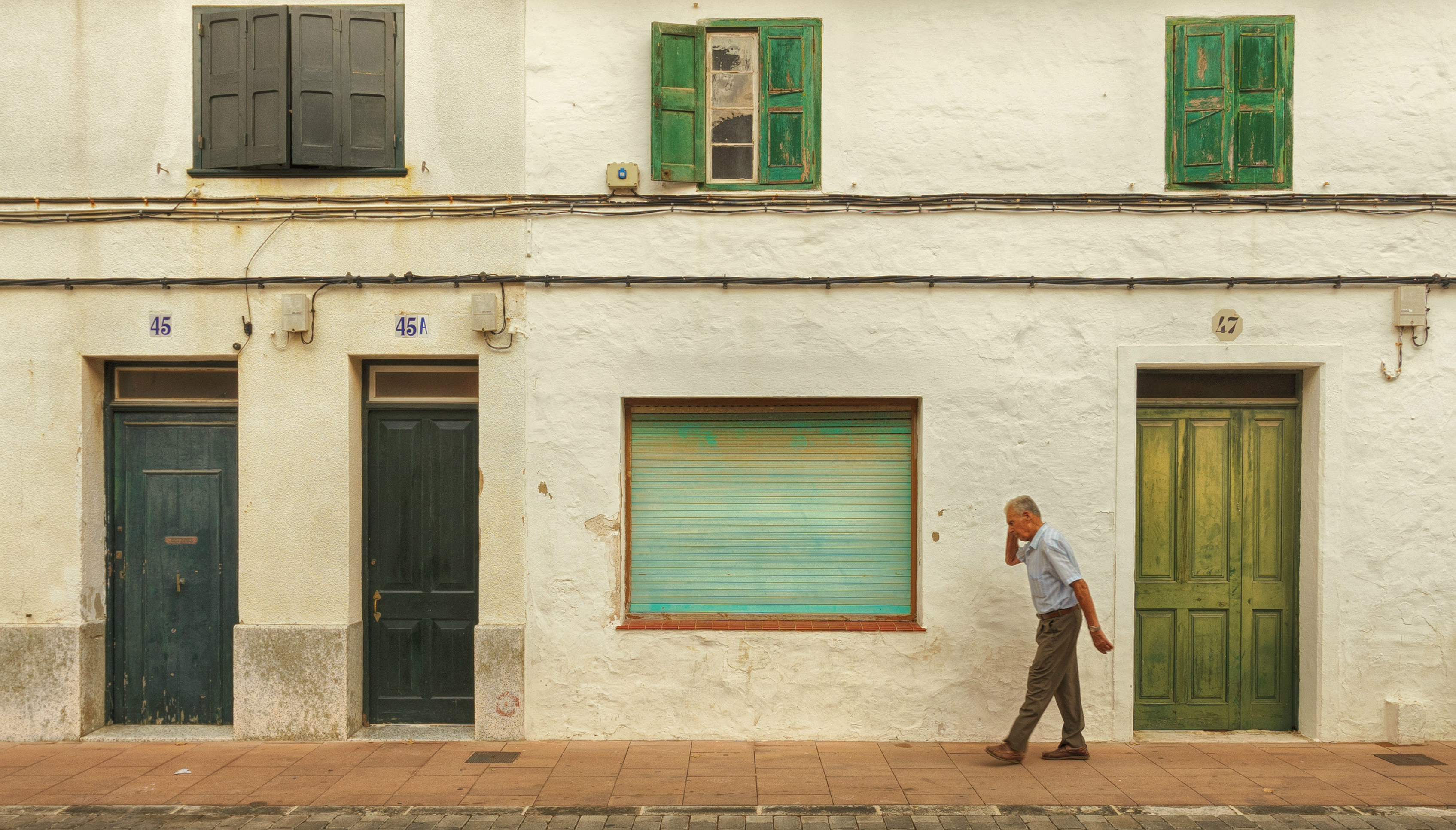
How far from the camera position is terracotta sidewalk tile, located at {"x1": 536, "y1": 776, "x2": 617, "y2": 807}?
5488 mm

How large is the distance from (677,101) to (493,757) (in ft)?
15.9

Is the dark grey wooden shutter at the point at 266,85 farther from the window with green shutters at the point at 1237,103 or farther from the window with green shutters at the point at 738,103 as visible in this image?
the window with green shutters at the point at 1237,103

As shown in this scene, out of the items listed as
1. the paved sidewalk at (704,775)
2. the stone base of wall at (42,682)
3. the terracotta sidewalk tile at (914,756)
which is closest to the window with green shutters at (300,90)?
the stone base of wall at (42,682)

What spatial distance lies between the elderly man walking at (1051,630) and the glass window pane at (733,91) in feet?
11.6

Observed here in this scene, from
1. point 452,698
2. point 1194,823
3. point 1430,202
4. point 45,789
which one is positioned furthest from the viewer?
point 452,698

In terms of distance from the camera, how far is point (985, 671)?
6.71 m

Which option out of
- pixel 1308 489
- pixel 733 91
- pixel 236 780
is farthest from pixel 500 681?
pixel 1308 489

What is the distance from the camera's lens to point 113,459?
23.2 ft

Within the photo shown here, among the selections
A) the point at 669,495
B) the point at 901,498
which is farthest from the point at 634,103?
the point at 901,498

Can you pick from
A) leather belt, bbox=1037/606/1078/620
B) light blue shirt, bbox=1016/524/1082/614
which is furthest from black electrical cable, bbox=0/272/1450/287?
leather belt, bbox=1037/606/1078/620

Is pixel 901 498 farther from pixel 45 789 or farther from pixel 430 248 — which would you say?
pixel 45 789

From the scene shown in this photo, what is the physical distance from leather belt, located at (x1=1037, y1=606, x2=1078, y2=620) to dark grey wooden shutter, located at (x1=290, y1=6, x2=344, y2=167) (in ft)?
19.7

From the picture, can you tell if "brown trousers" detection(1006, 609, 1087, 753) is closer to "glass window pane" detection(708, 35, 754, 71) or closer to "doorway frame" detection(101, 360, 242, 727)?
"glass window pane" detection(708, 35, 754, 71)

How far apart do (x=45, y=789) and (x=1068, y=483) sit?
7098 mm
